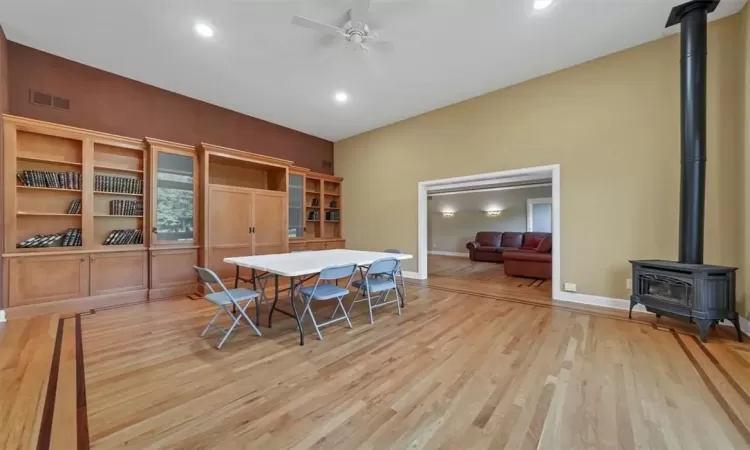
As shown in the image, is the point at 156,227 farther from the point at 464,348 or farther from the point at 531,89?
the point at 531,89

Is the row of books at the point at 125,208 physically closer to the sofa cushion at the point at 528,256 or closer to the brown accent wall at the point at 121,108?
the brown accent wall at the point at 121,108

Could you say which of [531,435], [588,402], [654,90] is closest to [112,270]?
[531,435]

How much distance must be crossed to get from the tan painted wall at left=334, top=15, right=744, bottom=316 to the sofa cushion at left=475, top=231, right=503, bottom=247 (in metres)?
4.98

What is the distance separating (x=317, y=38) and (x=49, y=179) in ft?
12.1

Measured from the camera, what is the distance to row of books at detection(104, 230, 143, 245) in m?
4.05

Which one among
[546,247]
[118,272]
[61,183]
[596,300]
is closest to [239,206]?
[118,272]

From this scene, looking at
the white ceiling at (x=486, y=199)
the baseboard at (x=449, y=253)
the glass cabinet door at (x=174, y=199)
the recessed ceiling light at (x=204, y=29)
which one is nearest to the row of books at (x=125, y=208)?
the glass cabinet door at (x=174, y=199)

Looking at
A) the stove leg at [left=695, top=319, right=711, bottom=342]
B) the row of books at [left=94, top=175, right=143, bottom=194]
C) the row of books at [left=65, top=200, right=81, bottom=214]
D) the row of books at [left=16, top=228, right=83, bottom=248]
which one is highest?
the row of books at [left=94, top=175, right=143, bottom=194]

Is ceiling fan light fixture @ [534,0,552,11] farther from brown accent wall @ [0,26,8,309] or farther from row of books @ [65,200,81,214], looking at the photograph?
row of books @ [65,200,81,214]

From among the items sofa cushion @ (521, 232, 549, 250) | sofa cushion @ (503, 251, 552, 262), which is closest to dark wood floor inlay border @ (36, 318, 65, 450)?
sofa cushion @ (503, 251, 552, 262)

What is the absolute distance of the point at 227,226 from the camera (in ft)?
16.0

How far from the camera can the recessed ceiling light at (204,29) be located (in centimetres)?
314

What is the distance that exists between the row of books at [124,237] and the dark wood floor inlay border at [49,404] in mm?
1749

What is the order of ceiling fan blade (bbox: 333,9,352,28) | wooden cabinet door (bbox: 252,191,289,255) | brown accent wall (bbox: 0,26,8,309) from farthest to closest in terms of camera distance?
wooden cabinet door (bbox: 252,191,289,255)
brown accent wall (bbox: 0,26,8,309)
ceiling fan blade (bbox: 333,9,352,28)
